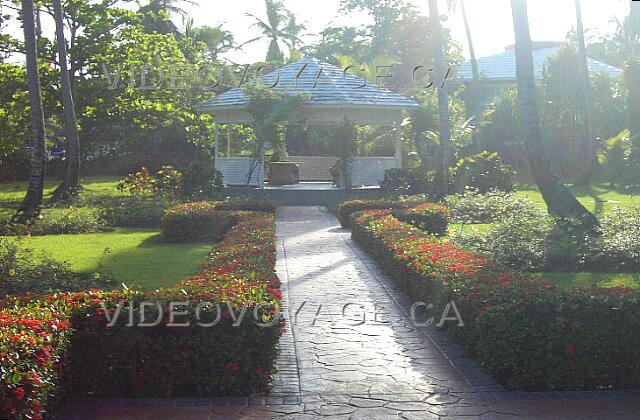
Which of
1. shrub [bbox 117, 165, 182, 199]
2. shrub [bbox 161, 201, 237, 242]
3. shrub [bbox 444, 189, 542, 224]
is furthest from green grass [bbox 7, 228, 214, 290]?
shrub [bbox 444, 189, 542, 224]

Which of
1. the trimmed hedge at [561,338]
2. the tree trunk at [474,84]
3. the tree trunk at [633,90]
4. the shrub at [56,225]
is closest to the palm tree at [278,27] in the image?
the tree trunk at [474,84]

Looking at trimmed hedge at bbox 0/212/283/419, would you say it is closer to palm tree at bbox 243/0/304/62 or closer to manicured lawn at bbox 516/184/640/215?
manicured lawn at bbox 516/184/640/215

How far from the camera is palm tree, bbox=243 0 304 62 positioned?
2265 inches

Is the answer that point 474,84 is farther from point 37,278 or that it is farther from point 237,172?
point 37,278

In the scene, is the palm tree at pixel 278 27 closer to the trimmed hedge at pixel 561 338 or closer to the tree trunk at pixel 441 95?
the tree trunk at pixel 441 95

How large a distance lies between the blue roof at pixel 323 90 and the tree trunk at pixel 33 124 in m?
7.68

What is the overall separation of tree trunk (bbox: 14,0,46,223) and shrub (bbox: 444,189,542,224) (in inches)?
398

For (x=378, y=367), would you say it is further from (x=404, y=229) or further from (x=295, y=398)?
(x=404, y=229)

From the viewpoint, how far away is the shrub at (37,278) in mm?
10680

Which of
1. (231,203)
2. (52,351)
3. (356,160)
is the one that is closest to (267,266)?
(52,351)

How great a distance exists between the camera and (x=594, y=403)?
6.53 meters

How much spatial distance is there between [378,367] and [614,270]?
6560mm

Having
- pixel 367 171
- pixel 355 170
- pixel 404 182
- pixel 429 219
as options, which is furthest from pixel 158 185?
pixel 429 219

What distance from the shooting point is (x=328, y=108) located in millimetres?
26328
